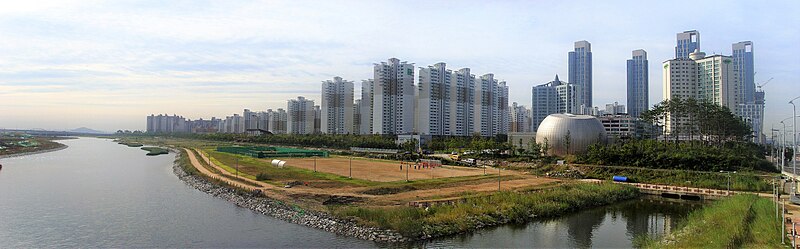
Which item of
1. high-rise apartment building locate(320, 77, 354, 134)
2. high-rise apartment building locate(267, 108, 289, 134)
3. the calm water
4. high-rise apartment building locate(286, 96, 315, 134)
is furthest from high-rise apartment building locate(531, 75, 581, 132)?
the calm water

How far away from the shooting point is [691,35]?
5802 inches

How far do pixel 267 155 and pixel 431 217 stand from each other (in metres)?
48.0

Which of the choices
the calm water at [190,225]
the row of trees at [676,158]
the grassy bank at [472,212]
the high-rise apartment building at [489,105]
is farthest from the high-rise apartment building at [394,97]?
the grassy bank at [472,212]

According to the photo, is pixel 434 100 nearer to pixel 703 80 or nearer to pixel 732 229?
pixel 703 80

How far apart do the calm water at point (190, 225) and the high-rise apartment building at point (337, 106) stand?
9806 centimetres

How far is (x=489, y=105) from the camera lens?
133000 mm

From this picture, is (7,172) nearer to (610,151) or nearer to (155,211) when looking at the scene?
(155,211)

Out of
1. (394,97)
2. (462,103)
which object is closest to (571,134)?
(394,97)

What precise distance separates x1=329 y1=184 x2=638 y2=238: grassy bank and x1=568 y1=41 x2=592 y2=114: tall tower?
164580mm

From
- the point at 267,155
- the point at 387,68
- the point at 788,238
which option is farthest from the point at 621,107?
the point at 788,238

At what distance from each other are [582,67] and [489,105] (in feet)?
246

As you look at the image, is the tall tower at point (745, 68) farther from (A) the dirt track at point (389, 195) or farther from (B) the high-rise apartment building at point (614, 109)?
(A) the dirt track at point (389, 195)

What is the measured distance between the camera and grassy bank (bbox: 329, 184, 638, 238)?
22.8m

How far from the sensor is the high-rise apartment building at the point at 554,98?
13525 cm
